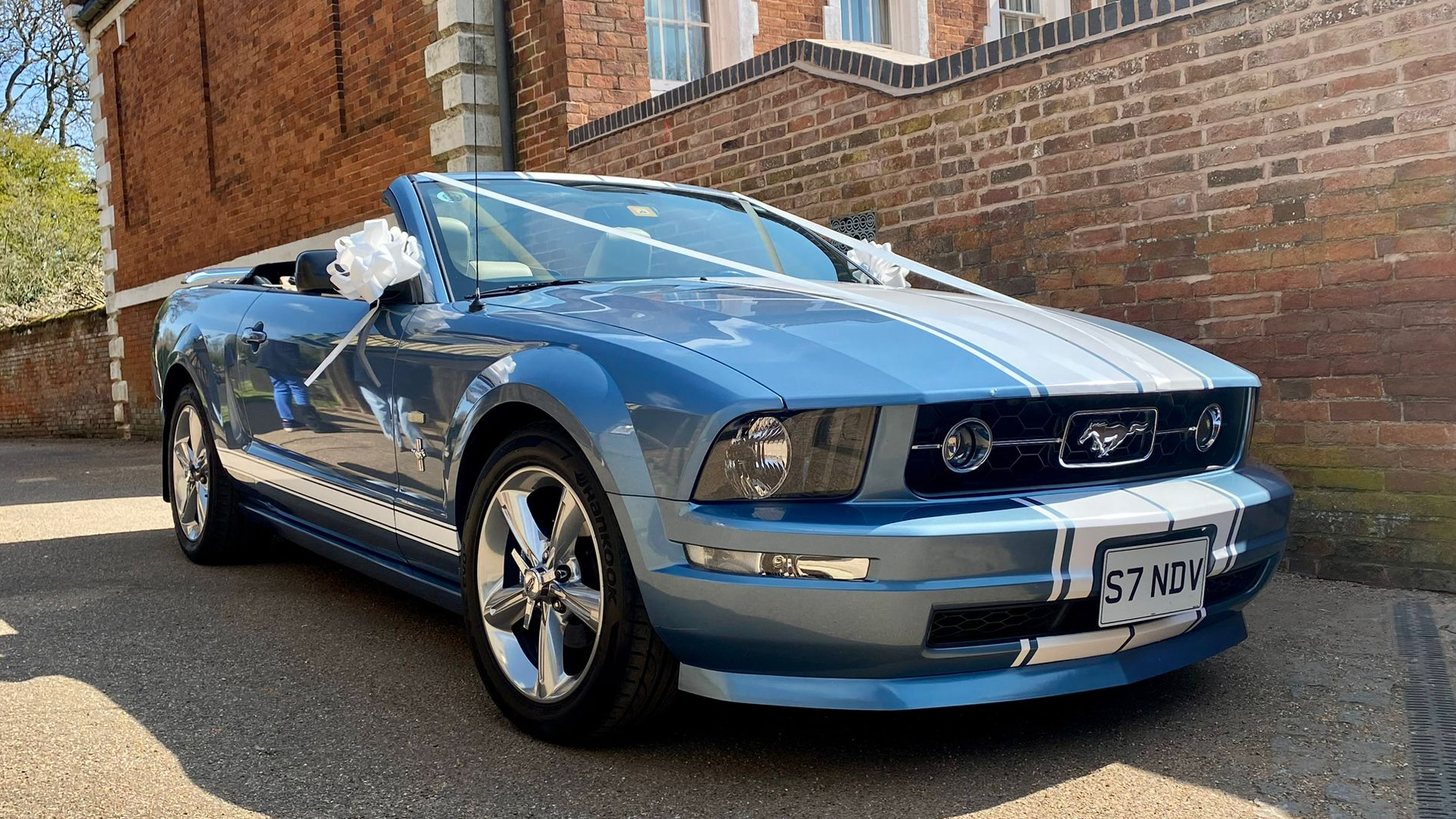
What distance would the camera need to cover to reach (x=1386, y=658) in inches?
138

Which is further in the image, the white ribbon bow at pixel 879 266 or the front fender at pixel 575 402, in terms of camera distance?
the white ribbon bow at pixel 879 266

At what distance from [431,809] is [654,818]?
46 cm

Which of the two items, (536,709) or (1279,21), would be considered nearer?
(536,709)

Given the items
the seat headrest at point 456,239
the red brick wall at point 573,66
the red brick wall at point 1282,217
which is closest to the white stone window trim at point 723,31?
the red brick wall at point 573,66

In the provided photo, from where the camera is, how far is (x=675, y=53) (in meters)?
10.9

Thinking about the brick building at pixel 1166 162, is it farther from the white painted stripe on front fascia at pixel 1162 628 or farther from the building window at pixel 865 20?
the building window at pixel 865 20

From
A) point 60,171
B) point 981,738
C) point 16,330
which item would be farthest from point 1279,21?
point 60,171

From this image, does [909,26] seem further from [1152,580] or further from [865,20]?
[1152,580]

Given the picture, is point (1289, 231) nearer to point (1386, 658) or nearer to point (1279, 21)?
point (1279, 21)

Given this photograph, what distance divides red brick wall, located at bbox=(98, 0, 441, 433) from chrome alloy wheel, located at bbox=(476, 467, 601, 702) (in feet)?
26.0

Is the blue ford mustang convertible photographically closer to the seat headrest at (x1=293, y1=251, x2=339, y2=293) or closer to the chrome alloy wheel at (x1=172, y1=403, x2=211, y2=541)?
the seat headrest at (x1=293, y1=251, x2=339, y2=293)

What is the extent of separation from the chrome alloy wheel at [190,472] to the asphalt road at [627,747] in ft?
3.40

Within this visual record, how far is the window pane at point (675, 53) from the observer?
10805 mm

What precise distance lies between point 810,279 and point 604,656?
1.66 m
